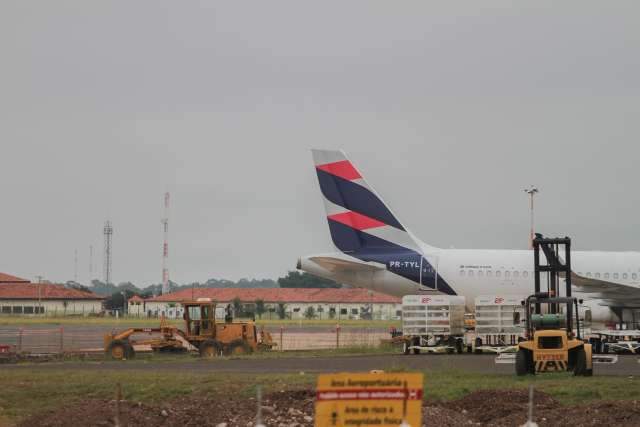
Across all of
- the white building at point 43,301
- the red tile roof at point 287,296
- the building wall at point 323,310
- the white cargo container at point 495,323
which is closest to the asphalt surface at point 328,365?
the white cargo container at point 495,323

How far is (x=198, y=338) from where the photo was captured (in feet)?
136

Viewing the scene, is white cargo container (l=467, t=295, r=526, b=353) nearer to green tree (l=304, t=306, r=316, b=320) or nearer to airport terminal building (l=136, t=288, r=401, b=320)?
airport terminal building (l=136, t=288, r=401, b=320)

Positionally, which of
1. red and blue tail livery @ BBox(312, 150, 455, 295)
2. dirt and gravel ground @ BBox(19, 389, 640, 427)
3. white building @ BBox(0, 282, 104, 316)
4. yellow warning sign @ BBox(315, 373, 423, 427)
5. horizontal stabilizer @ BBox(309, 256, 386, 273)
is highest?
red and blue tail livery @ BBox(312, 150, 455, 295)

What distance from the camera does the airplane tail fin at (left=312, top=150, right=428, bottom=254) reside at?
4462 cm

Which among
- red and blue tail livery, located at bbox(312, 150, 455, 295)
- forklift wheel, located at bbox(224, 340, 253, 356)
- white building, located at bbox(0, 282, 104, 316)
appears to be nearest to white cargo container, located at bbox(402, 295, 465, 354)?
red and blue tail livery, located at bbox(312, 150, 455, 295)

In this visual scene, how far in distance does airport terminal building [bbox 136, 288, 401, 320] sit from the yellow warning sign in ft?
372

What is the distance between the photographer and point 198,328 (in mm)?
42031

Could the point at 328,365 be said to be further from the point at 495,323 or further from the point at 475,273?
the point at 475,273

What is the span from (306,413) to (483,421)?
10.5ft

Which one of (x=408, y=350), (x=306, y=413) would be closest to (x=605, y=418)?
(x=306, y=413)

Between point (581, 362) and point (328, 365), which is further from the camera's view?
point (328, 365)

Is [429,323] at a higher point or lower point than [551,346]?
higher

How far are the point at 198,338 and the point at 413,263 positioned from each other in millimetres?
9100

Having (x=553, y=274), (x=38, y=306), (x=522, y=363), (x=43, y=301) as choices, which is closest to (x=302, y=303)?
(x=43, y=301)
